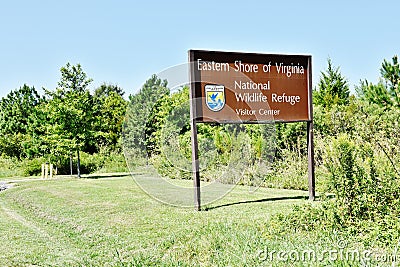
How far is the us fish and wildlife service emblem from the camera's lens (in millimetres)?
9242

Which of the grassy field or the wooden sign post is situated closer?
the grassy field

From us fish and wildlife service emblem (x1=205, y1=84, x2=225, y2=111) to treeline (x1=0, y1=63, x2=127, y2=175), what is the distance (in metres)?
12.0

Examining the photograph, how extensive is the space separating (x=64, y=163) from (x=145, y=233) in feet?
69.8

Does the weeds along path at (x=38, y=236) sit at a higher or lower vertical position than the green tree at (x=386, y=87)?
lower

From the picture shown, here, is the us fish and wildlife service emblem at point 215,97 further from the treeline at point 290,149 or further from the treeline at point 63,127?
the treeline at point 63,127

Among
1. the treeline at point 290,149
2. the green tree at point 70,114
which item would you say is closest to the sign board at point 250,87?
the treeline at point 290,149

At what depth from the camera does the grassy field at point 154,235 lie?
211 inches

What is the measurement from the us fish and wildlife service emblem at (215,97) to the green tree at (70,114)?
1195 cm

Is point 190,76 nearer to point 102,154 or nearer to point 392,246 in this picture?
point 392,246

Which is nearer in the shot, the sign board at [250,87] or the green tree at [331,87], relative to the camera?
the sign board at [250,87]

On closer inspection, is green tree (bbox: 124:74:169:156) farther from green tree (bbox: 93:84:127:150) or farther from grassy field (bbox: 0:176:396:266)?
green tree (bbox: 93:84:127:150)

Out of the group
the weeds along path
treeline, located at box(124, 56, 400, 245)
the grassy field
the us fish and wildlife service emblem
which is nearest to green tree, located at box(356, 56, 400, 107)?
treeline, located at box(124, 56, 400, 245)

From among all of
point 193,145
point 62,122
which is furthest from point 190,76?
point 62,122

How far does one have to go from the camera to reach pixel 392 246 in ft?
17.2
